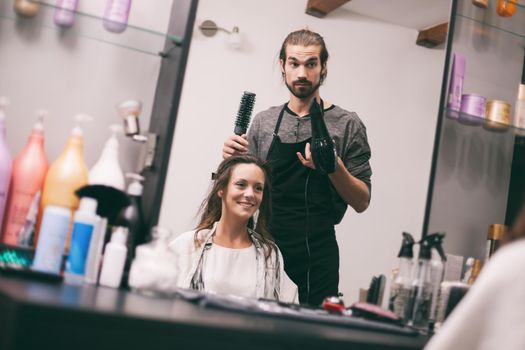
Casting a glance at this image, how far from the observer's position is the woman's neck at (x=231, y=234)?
185cm

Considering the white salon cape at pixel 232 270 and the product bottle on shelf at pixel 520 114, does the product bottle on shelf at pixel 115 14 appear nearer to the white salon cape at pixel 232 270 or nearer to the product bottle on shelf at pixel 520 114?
the white salon cape at pixel 232 270

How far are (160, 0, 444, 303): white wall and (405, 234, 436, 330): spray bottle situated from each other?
0.16 meters

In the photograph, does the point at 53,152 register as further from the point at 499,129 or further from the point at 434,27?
the point at 499,129

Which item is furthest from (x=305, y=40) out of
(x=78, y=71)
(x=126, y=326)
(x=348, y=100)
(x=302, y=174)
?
(x=126, y=326)

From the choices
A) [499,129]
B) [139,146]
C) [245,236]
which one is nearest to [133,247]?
[139,146]

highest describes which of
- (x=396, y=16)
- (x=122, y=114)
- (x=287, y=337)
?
(x=396, y=16)

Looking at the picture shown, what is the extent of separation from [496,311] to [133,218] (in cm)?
92

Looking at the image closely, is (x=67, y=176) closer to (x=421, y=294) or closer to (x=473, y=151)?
(x=421, y=294)

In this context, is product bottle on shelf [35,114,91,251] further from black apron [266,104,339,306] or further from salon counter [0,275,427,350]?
black apron [266,104,339,306]

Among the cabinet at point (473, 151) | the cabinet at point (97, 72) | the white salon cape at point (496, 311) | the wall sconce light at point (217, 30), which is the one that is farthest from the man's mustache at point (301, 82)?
the white salon cape at point (496, 311)

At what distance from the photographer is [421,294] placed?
1.74 meters

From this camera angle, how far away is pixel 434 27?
2047mm

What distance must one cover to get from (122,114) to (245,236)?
49 cm

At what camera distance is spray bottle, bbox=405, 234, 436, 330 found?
1.73m
